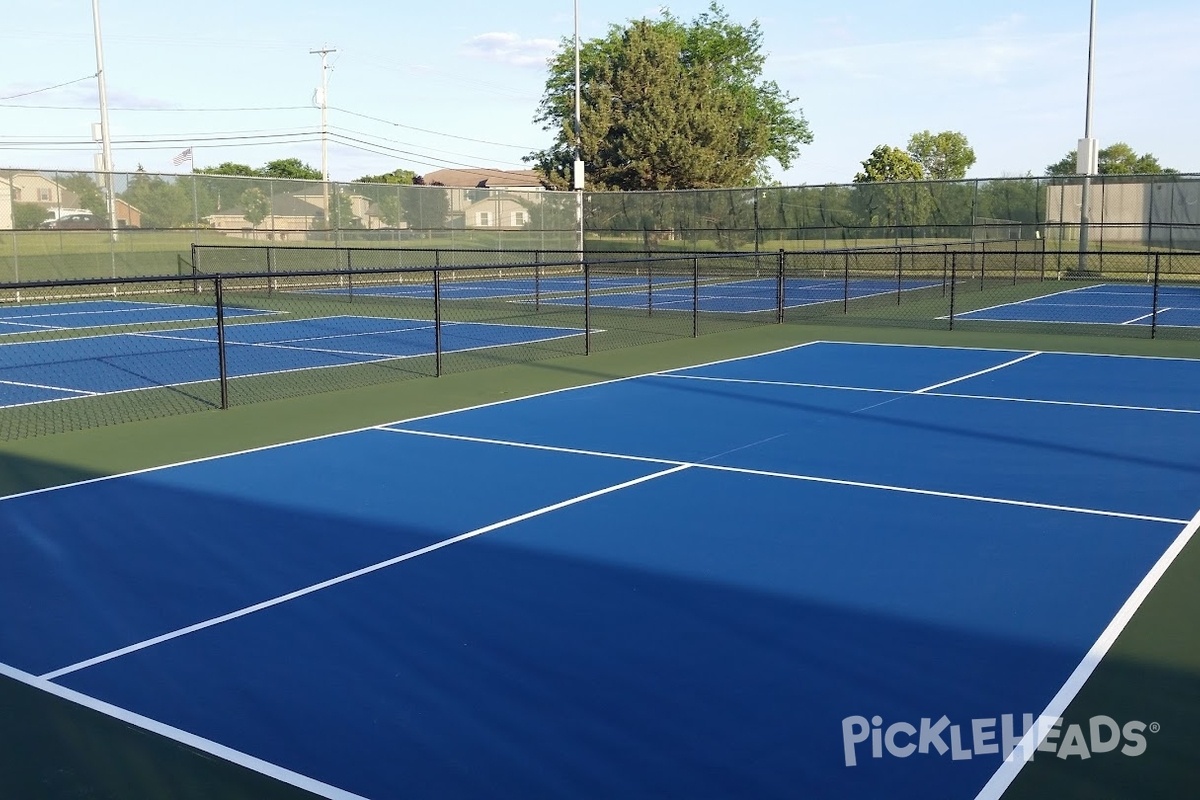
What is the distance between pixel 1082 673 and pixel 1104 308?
21774 mm

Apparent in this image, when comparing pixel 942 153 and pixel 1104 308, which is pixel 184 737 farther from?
pixel 942 153

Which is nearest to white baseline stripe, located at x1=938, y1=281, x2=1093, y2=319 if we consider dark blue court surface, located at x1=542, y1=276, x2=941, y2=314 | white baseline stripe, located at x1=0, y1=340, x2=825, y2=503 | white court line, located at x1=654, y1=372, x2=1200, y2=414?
dark blue court surface, located at x1=542, y1=276, x2=941, y2=314

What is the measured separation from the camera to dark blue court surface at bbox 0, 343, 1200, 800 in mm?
4613

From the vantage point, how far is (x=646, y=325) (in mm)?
21859

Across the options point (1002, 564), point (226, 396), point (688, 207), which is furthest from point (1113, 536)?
point (688, 207)

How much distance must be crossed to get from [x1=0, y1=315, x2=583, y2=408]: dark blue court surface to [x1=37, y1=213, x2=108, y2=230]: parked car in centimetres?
1063

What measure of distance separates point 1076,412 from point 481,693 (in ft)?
29.9

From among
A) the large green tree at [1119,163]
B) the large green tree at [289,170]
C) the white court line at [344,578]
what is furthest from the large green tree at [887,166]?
the white court line at [344,578]

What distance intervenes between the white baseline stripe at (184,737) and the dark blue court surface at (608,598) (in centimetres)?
2

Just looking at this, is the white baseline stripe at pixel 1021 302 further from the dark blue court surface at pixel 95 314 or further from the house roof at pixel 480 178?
the house roof at pixel 480 178

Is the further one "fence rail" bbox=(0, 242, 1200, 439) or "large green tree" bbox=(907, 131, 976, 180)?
"large green tree" bbox=(907, 131, 976, 180)

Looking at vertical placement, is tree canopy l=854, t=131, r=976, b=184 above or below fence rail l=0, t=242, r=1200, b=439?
above

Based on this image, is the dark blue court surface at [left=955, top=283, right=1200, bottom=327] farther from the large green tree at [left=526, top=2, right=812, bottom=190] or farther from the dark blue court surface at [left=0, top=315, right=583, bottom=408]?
the large green tree at [left=526, top=2, right=812, bottom=190]

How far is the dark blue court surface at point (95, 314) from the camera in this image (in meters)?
22.9
